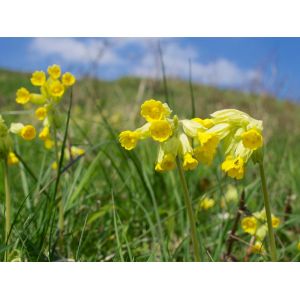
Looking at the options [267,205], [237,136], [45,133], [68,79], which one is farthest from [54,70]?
[267,205]

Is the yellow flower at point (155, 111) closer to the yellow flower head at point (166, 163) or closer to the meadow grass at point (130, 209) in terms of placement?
the yellow flower head at point (166, 163)

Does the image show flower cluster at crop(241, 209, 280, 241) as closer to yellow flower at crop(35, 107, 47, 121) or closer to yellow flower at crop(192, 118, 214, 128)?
yellow flower at crop(192, 118, 214, 128)

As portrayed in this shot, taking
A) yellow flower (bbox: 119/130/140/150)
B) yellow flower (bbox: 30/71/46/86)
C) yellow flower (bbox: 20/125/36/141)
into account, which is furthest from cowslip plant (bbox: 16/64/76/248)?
yellow flower (bbox: 119/130/140/150)

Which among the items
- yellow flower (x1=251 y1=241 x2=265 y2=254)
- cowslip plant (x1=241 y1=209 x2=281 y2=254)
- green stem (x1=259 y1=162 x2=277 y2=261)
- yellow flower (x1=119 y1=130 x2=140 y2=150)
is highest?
yellow flower (x1=119 y1=130 x2=140 y2=150)

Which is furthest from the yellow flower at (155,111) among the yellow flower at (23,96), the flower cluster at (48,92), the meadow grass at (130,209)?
the yellow flower at (23,96)

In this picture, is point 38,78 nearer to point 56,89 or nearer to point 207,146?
point 56,89
